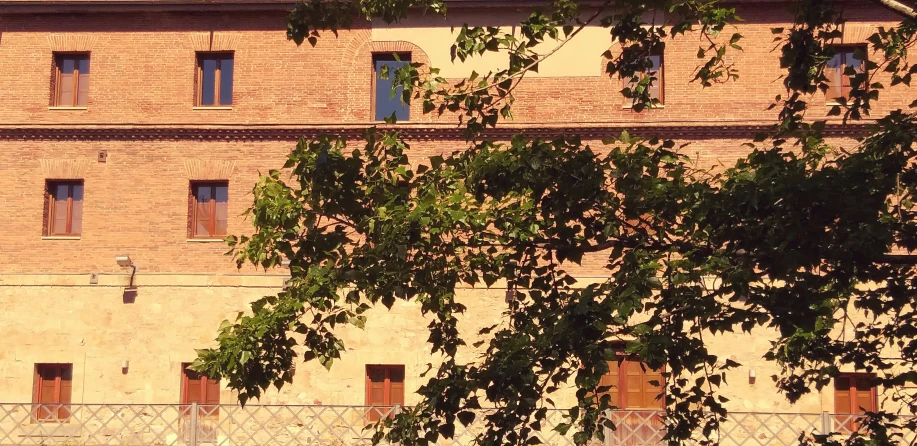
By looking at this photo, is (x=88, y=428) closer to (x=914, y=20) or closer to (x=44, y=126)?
(x=44, y=126)

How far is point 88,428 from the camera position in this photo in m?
17.5

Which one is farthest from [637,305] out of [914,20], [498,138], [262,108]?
[262,108]

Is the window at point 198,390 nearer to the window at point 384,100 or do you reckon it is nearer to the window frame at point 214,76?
the window frame at point 214,76

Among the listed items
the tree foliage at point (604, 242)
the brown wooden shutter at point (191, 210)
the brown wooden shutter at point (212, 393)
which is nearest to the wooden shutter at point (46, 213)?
the brown wooden shutter at point (191, 210)

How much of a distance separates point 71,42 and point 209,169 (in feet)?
12.1

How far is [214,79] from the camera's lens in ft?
62.4

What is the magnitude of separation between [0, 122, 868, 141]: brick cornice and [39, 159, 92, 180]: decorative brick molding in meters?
0.44

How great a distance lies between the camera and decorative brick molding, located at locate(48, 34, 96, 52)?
18.8 meters

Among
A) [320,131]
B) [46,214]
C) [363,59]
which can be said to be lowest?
[46,214]

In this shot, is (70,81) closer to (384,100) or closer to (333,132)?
(333,132)

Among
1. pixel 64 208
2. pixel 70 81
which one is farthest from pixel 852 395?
pixel 70 81

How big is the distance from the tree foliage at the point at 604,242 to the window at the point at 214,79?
1087 centimetres

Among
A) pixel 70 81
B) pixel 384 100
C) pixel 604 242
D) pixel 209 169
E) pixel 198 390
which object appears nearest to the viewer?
pixel 604 242

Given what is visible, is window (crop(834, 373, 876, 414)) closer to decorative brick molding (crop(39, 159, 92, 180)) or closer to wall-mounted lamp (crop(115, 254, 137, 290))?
wall-mounted lamp (crop(115, 254, 137, 290))
